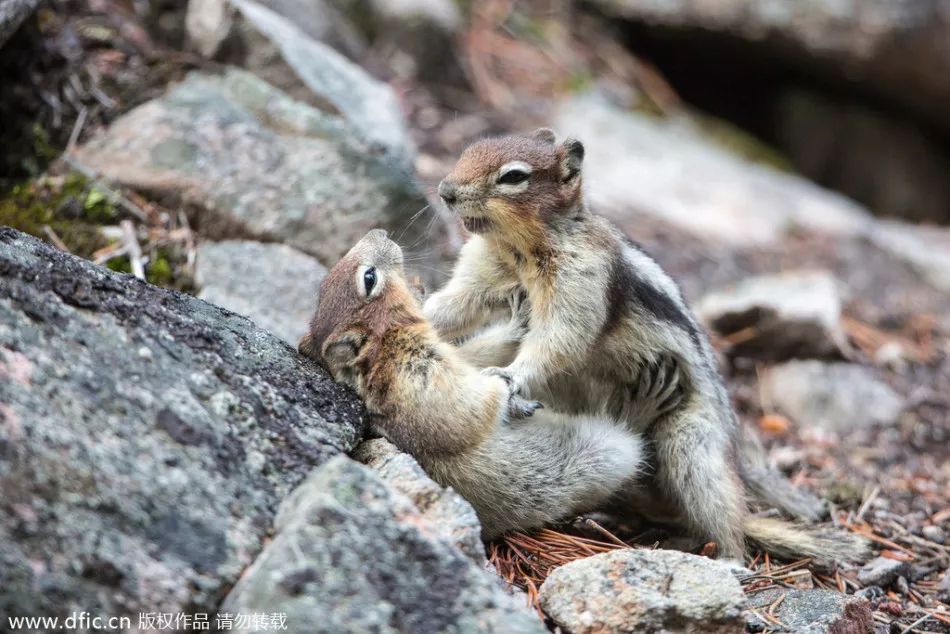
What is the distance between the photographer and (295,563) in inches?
114

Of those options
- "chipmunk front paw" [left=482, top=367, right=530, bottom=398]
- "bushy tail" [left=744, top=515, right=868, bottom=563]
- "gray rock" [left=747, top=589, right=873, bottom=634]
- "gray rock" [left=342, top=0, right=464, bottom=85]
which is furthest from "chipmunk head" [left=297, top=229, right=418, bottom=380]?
"gray rock" [left=342, top=0, right=464, bottom=85]

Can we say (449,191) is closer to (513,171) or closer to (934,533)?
(513,171)

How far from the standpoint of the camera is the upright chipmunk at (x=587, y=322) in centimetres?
457

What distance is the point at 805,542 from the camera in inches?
183

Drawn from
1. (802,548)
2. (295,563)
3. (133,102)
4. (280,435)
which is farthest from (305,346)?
(133,102)

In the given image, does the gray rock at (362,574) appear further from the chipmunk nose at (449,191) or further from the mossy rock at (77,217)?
the mossy rock at (77,217)

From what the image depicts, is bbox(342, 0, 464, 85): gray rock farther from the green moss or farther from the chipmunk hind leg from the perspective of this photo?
the chipmunk hind leg

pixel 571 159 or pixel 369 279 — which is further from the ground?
pixel 571 159

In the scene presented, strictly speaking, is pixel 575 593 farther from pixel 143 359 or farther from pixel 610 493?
pixel 143 359

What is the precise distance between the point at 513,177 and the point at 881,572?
8.67 ft

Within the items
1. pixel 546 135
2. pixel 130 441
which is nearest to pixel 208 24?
pixel 546 135

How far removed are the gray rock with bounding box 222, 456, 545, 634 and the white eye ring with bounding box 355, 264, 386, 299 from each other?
1.24 m

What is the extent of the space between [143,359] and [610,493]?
86.0 inches

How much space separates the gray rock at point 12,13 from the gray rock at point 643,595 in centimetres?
404
